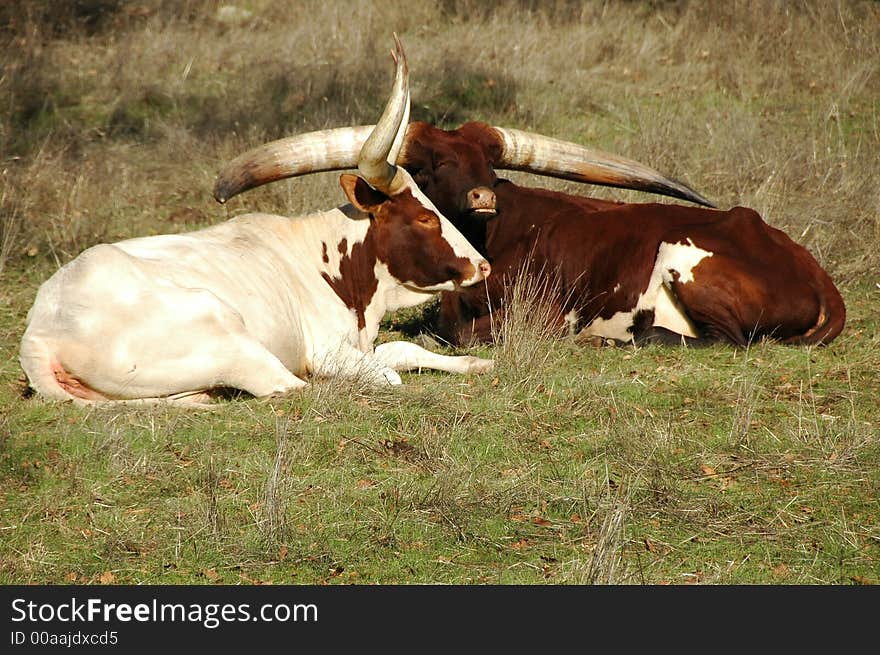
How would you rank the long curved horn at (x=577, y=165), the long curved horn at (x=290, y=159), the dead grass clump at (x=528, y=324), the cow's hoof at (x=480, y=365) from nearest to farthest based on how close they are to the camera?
the dead grass clump at (x=528, y=324) < the cow's hoof at (x=480, y=365) < the long curved horn at (x=290, y=159) < the long curved horn at (x=577, y=165)

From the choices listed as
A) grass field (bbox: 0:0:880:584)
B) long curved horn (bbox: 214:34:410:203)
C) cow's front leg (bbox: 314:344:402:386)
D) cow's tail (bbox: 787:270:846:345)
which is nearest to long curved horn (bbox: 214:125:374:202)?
long curved horn (bbox: 214:34:410:203)

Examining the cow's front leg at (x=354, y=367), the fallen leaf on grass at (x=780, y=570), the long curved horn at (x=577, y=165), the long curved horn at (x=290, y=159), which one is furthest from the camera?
the long curved horn at (x=577, y=165)

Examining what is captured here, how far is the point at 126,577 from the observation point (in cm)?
484

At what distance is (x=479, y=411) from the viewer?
21.7 ft

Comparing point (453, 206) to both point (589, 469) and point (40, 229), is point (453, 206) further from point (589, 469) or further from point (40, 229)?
point (40, 229)

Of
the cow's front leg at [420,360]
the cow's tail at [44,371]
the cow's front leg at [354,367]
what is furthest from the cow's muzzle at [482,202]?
the cow's tail at [44,371]

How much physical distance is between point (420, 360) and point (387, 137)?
142cm

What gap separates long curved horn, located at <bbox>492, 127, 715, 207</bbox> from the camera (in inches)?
353

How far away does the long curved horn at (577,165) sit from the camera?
8.97 m

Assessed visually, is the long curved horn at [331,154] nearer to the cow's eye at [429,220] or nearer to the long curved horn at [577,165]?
the cow's eye at [429,220]

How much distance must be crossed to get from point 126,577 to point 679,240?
472 centimetres

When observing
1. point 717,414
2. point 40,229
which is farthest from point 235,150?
point 717,414

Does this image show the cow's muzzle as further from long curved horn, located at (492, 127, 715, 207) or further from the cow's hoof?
the cow's hoof

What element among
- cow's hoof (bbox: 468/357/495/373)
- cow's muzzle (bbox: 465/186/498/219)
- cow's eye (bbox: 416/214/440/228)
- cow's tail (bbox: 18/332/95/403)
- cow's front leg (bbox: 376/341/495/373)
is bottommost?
cow's front leg (bbox: 376/341/495/373)
